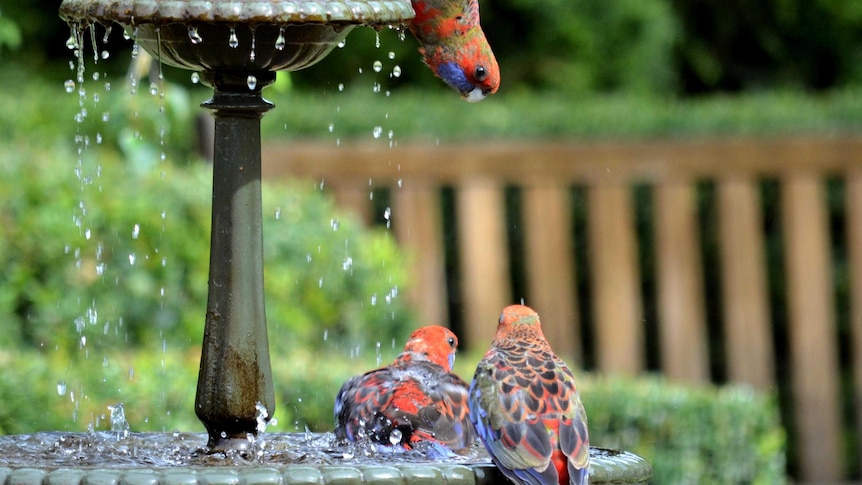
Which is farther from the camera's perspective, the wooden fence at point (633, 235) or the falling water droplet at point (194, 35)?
the wooden fence at point (633, 235)

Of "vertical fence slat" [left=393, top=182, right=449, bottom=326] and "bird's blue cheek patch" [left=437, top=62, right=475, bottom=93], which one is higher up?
"bird's blue cheek patch" [left=437, top=62, right=475, bottom=93]

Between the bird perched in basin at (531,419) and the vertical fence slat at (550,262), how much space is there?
3.55 meters

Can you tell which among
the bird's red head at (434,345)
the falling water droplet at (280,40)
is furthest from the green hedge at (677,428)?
the falling water droplet at (280,40)

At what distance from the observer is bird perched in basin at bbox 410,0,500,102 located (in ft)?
11.4

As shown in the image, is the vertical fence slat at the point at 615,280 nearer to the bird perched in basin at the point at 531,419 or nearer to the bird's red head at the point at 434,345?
the bird's red head at the point at 434,345

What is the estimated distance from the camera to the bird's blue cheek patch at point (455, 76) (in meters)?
3.58

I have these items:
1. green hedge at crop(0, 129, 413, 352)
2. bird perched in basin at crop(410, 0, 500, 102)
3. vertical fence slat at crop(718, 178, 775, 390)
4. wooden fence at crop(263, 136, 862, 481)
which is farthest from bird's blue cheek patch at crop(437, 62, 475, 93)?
vertical fence slat at crop(718, 178, 775, 390)

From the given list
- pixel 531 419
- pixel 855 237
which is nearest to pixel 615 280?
pixel 855 237

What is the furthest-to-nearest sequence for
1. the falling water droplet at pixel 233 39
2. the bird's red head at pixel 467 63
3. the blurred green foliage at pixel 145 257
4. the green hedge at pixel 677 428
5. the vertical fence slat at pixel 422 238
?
1. the vertical fence slat at pixel 422 238
2. the blurred green foliage at pixel 145 257
3. the green hedge at pixel 677 428
4. the bird's red head at pixel 467 63
5. the falling water droplet at pixel 233 39

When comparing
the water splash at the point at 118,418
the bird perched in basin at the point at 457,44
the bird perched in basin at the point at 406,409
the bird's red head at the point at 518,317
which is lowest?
the water splash at the point at 118,418

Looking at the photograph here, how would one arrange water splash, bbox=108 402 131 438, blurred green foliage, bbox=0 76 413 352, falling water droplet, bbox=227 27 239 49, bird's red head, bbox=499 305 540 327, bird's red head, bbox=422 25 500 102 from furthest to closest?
1. blurred green foliage, bbox=0 76 413 352
2. water splash, bbox=108 402 131 438
3. bird's red head, bbox=422 25 500 102
4. bird's red head, bbox=499 305 540 327
5. falling water droplet, bbox=227 27 239 49

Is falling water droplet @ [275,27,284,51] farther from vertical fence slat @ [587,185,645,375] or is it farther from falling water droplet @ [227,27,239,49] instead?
vertical fence slat @ [587,185,645,375]

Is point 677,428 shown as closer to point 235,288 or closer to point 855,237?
point 855,237

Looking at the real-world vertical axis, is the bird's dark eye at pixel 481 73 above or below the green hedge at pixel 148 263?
above
